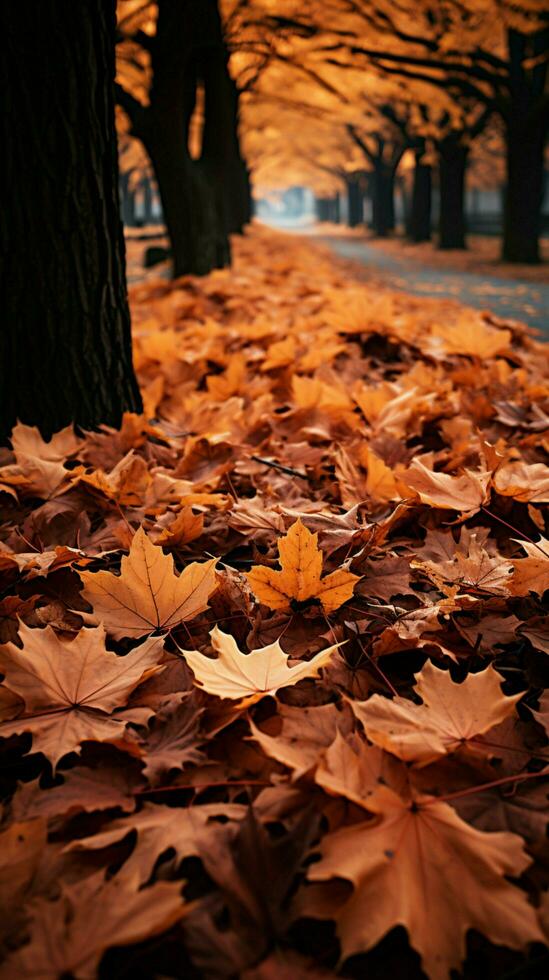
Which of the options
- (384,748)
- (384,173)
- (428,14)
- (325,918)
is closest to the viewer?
(325,918)

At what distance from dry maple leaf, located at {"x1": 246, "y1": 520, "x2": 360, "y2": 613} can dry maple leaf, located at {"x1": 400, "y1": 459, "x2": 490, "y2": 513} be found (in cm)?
42

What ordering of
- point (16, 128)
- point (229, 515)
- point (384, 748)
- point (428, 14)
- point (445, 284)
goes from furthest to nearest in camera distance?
point (428, 14), point (445, 284), point (16, 128), point (229, 515), point (384, 748)

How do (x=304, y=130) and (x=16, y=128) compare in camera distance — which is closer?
(x=16, y=128)

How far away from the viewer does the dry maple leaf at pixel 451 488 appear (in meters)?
1.53

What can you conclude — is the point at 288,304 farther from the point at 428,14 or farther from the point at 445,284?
the point at 428,14

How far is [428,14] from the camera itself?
12.5 metres

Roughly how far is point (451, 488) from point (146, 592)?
782mm

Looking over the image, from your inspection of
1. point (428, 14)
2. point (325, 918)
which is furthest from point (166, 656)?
point (428, 14)

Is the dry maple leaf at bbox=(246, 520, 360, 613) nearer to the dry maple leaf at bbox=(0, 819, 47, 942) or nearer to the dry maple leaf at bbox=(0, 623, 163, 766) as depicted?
the dry maple leaf at bbox=(0, 623, 163, 766)

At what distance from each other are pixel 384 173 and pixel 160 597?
95.5 ft

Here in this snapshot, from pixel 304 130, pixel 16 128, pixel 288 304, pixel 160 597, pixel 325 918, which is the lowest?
pixel 325 918

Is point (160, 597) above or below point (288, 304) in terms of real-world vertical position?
below

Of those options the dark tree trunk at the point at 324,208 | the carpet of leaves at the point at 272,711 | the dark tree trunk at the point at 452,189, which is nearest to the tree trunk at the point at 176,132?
the carpet of leaves at the point at 272,711

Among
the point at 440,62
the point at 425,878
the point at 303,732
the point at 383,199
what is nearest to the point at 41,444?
the point at 303,732
